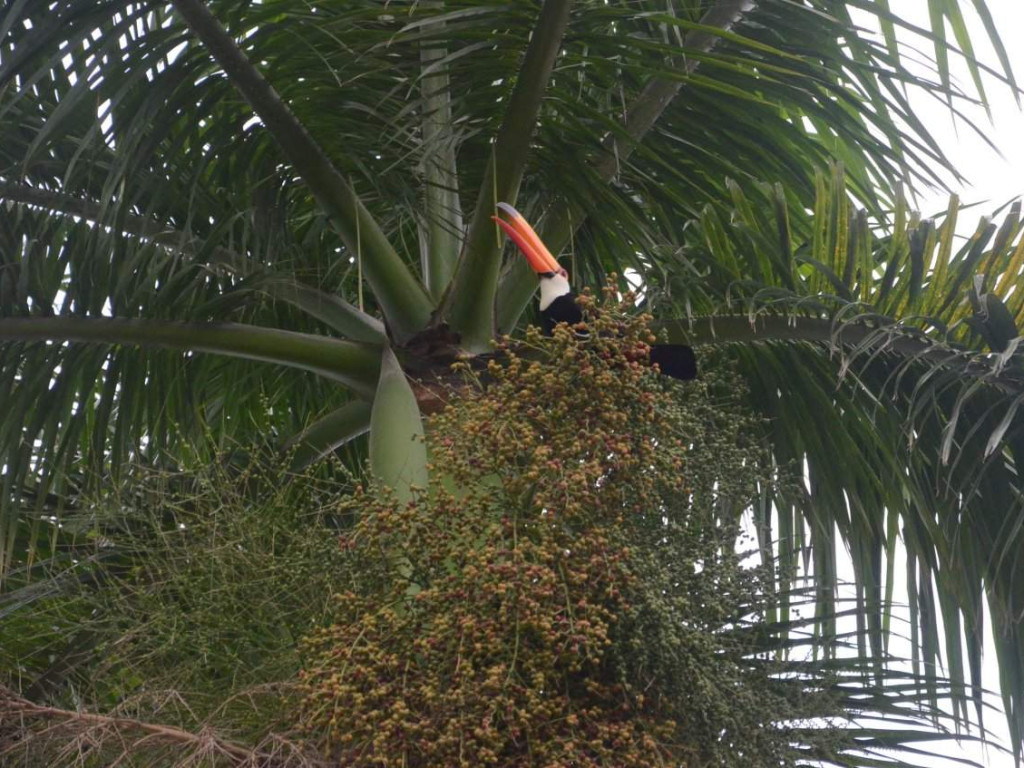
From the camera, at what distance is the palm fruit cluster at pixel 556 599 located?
172 centimetres

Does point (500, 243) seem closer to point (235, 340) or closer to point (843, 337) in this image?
point (235, 340)

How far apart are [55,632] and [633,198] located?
136 centimetres

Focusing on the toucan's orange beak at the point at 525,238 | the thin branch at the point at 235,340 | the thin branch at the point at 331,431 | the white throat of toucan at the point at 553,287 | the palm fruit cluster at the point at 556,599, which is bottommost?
the palm fruit cluster at the point at 556,599

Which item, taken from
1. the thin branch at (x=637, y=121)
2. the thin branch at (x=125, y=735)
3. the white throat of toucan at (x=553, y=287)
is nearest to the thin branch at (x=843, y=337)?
the white throat of toucan at (x=553, y=287)

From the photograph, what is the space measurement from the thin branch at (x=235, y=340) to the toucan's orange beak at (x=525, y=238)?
0.35m

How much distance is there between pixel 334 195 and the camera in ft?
A: 8.18

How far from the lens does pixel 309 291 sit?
8.84 feet

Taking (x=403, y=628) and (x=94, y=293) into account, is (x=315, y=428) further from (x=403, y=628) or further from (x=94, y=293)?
(x=403, y=628)

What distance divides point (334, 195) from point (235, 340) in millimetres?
302

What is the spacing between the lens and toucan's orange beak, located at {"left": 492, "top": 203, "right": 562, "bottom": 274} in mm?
2338

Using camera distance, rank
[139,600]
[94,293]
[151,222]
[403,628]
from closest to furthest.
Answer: [403,628] < [139,600] < [94,293] < [151,222]

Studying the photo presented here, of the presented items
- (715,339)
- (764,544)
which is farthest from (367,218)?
(764,544)

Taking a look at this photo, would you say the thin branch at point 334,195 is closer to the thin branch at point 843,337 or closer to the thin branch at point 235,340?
the thin branch at point 235,340

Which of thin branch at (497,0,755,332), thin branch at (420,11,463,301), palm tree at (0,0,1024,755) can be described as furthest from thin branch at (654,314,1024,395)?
thin branch at (420,11,463,301)
